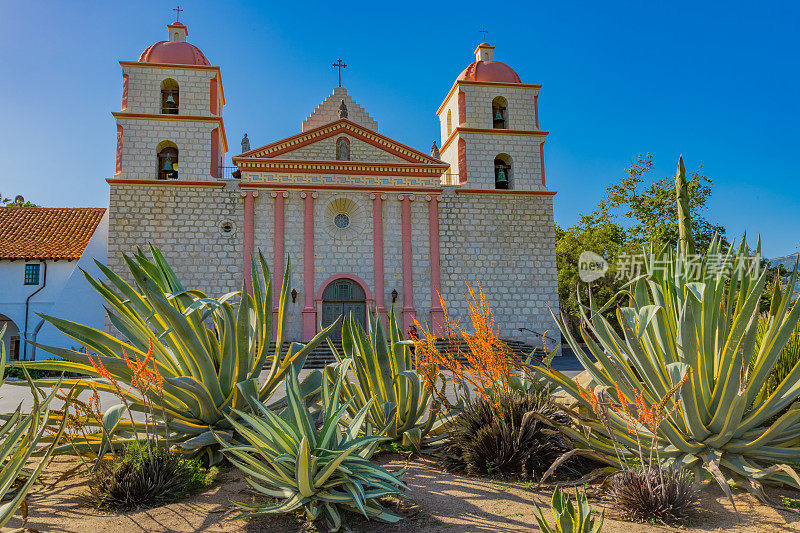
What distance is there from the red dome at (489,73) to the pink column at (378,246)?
17.8 feet

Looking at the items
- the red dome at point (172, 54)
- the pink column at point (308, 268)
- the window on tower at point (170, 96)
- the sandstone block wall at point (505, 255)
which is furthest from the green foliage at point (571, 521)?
the red dome at point (172, 54)

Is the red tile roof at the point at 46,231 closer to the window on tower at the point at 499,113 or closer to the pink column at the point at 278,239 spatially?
the pink column at the point at 278,239

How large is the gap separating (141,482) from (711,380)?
3804mm

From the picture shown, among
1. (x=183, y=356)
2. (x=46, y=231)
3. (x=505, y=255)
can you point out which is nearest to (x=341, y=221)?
(x=505, y=255)

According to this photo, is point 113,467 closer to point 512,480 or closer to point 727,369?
point 512,480

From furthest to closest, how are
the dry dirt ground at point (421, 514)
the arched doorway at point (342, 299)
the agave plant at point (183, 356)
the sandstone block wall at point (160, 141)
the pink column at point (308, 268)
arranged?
1. the arched doorway at point (342, 299)
2. the sandstone block wall at point (160, 141)
3. the pink column at point (308, 268)
4. the agave plant at point (183, 356)
5. the dry dirt ground at point (421, 514)

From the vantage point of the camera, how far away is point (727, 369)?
13.0 feet

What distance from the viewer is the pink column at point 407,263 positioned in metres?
19.1

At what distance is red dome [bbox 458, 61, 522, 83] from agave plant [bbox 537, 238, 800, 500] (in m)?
17.8

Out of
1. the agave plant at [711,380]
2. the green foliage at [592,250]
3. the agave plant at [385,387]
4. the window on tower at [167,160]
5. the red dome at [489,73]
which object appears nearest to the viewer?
the agave plant at [711,380]

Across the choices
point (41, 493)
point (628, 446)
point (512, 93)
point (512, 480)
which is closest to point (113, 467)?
point (41, 493)

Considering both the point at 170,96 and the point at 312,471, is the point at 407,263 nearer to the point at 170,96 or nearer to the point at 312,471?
the point at 170,96

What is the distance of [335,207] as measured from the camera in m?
19.8

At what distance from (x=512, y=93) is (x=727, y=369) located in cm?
1854
